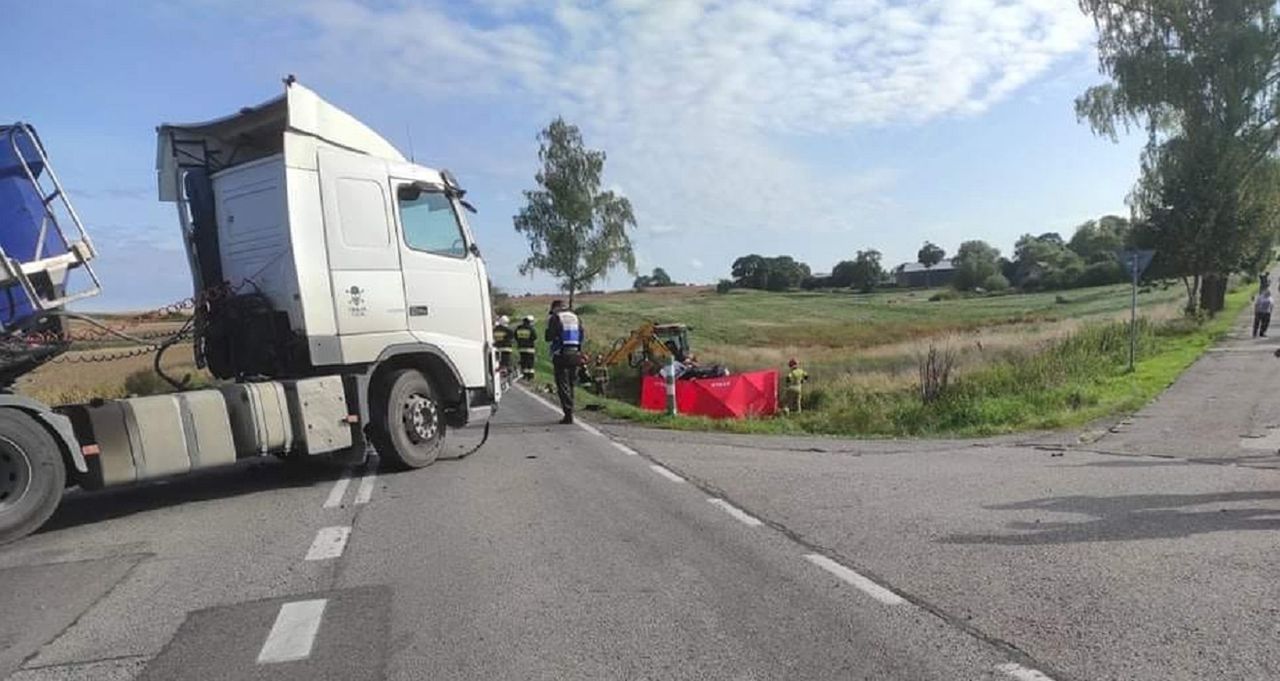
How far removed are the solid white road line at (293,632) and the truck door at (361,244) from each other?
4.47 metres

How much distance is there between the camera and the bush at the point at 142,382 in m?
10.1

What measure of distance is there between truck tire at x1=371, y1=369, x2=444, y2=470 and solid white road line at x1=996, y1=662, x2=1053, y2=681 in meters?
6.95

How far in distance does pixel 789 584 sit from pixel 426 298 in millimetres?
5823

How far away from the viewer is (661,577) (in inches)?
227

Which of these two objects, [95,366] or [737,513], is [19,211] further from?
[737,513]

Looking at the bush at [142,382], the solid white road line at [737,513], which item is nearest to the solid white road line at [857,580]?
the solid white road line at [737,513]

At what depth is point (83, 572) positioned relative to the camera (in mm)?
6363

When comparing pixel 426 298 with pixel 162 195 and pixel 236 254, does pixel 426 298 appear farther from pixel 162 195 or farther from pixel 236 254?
pixel 162 195

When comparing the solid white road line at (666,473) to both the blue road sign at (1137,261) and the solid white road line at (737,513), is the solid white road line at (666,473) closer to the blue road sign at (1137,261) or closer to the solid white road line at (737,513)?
the solid white road line at (737,513)

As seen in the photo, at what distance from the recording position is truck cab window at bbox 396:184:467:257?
10.0m

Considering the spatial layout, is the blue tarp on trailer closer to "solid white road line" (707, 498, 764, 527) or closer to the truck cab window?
the truck cab window

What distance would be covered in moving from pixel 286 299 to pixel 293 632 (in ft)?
16.4

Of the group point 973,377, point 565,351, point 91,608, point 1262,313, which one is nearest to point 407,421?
point 91,608

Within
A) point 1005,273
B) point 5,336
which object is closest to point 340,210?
point 5,336
